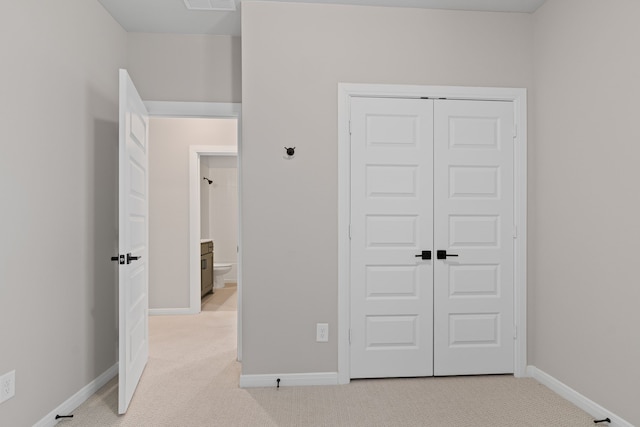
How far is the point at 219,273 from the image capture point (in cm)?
698

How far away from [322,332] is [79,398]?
5.45 ft

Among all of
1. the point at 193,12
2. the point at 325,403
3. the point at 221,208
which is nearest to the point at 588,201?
the point at 325,403

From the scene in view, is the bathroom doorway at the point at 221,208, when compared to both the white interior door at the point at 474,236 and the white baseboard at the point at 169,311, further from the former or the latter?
the white interior door at the point at 474,236

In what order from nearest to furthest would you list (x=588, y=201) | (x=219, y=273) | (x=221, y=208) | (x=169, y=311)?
(x=588, y=201) < (x=169, y=311) < (x=219, y=273) < (x=221, y=208)

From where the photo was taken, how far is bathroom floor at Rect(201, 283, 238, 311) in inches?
223

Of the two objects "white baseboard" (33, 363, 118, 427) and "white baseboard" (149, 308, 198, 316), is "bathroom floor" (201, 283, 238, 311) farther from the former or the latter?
"white baseboard" (33, 363, 118, 427)

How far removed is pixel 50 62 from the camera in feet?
8.29

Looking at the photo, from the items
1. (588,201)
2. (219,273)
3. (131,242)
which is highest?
(588,201)

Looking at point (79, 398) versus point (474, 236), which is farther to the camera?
point (474, 236)

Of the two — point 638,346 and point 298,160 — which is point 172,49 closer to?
point 298,160

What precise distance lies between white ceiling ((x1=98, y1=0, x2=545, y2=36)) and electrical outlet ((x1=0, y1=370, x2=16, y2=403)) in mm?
2549

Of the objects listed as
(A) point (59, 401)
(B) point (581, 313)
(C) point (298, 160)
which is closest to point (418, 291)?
(B) point (581, 313)

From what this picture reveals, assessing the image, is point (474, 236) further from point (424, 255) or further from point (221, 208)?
point (221, 208)

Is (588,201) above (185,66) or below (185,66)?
below
